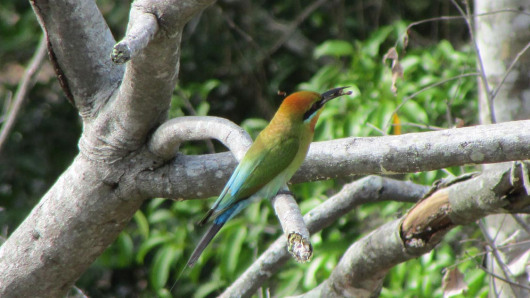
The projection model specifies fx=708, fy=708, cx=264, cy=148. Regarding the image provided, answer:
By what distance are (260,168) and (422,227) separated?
0.57m

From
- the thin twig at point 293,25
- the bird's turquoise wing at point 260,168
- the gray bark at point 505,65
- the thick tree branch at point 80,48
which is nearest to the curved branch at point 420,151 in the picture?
the bird's turquoise wing at point 260,168

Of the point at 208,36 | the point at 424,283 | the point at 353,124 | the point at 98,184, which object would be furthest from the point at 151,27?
the point at 208,36

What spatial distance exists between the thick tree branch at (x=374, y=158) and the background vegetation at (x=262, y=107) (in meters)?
1.29

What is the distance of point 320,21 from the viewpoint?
4.52m

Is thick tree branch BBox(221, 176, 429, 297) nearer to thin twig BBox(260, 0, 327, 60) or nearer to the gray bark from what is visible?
the gray bark

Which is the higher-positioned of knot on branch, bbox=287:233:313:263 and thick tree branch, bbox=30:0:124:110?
thick tree branch, bbox=30:0:124:110

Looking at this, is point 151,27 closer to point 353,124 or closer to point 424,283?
point 353,124

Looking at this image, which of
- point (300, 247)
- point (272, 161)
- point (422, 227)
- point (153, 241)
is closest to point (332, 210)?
point (272, 161)

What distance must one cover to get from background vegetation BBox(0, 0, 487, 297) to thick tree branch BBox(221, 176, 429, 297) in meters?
0.68

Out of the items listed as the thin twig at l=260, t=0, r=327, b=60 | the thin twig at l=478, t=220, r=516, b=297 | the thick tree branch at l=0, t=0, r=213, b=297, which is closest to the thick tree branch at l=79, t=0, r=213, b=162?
the thick tree branch at l=0, t=0, r=213, b=297

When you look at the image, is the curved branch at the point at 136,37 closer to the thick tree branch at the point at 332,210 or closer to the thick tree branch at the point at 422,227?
the thick tree branch at the point at 422,227

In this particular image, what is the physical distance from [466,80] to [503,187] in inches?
71.6

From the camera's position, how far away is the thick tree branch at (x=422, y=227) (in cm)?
180

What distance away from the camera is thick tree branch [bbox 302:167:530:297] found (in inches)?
70.7
